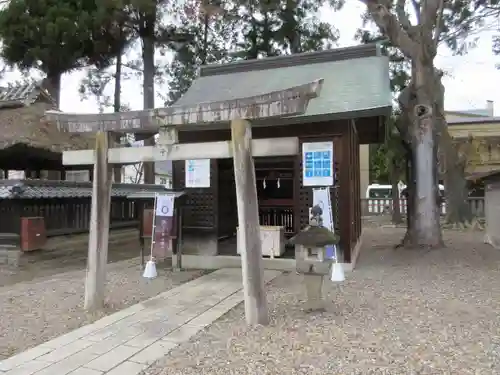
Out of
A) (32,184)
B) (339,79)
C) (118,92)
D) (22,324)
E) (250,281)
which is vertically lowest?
(22,324)

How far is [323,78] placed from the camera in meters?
9.20

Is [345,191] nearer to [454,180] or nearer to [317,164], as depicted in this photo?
[317,164]

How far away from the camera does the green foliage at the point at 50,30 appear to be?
1547cm

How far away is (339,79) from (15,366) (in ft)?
26.9

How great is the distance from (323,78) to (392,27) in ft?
9.06

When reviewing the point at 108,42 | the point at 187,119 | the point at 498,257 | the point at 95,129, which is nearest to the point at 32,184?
the point at 95,129

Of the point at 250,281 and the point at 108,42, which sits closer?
the point at 250,281

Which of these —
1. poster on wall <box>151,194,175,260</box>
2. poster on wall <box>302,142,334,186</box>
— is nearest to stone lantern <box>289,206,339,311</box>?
poster on wall <box>302,142,334,186</box>

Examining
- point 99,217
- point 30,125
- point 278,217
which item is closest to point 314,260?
point 99,217

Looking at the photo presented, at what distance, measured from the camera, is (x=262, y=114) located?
4.86m

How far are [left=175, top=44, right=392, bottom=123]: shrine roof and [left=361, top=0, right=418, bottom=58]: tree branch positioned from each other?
461mm

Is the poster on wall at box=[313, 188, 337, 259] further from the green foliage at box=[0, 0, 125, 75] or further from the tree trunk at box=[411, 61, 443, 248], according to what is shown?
the green foliage at box=[0, 0, 125, 75]

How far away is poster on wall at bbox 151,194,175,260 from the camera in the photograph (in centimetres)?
834

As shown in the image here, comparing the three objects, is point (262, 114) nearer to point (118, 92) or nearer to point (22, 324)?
point (22, 324)
